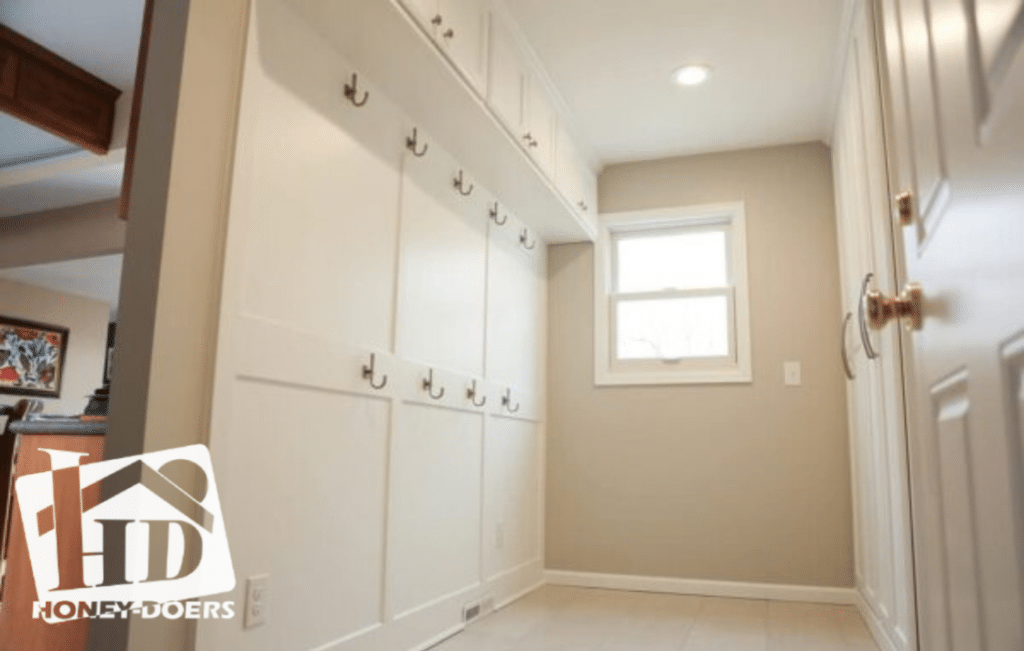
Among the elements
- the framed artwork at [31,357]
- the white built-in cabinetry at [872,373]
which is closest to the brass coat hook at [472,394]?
the white built-in cabinetry at [872,373]

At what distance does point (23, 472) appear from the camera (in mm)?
1991

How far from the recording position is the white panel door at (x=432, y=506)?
2.34 meters

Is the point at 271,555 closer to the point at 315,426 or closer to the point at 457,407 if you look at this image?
the point at 315,426

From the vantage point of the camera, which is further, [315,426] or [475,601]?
[475,601]

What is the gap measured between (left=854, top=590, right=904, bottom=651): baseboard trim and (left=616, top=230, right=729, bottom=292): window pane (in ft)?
5.45

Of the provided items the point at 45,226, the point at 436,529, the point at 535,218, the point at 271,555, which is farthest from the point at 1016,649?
the point at 45,226

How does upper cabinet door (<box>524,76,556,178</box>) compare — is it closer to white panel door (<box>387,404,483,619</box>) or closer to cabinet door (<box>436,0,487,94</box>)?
cabinet door (<box>436,0,487,94</box>)

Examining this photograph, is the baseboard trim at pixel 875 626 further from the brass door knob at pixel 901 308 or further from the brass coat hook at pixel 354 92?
the brass coat hook at pixel 354 92

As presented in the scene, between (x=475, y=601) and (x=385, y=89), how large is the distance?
6.54 feet

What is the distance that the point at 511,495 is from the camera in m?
3.40

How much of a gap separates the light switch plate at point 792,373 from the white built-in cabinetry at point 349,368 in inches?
60.2

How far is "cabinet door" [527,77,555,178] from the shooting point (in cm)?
301

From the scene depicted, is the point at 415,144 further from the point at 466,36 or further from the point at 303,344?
the point at 303,344

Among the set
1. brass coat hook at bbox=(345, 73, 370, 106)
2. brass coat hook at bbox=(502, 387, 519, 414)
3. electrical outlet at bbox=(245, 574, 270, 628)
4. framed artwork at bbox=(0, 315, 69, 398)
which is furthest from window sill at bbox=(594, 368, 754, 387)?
framed artwork at bbox=(0, 315, 69, 398)
